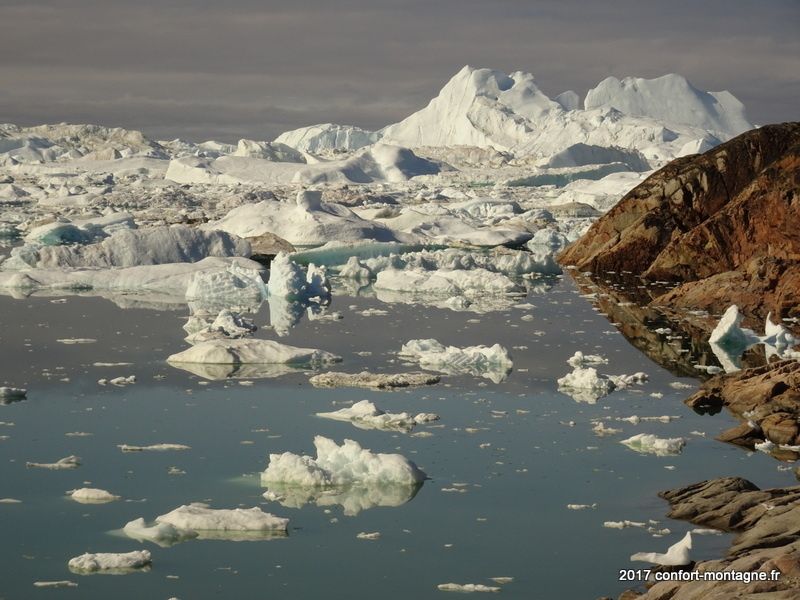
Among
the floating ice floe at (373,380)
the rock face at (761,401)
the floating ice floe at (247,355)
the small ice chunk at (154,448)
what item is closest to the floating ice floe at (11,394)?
the floating ice floe at (247,355)

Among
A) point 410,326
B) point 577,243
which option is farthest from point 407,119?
point 410,326

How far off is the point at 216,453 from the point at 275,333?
5.52 m

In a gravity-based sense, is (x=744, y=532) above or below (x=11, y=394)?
above

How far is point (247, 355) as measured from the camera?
11.6 metres

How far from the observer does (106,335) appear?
13422mm

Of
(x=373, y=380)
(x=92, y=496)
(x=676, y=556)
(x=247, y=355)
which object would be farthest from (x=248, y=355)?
(x=676, y=556)

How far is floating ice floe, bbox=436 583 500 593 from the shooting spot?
18.7 feet

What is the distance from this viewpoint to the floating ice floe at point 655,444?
8.43 meters

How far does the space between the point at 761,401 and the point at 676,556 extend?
3.99 m

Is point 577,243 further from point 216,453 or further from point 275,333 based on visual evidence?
point 216,453

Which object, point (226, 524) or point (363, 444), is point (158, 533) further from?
point (363, 444)

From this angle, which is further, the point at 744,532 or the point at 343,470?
the point at 343,470

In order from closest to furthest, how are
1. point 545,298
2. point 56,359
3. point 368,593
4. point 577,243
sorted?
point 368,593, point 56,359, point 545,298, point 577,243

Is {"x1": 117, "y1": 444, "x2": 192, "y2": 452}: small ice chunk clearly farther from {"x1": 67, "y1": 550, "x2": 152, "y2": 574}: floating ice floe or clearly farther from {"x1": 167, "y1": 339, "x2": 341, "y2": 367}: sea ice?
{"x1": 167, "y1": 339, "x2": 341, "y2": 367}: sea ice
